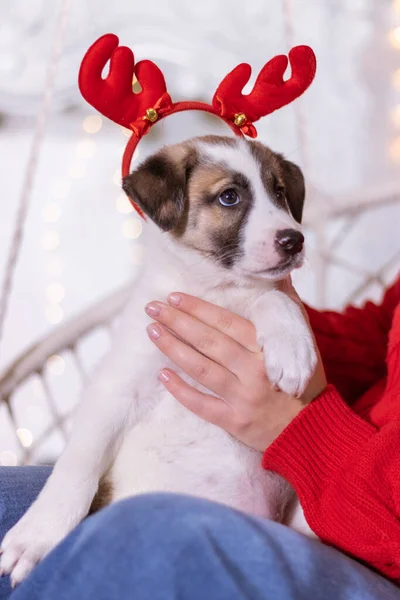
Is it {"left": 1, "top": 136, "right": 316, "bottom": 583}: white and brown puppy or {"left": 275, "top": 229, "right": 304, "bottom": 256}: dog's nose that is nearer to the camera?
{"left": 1, "top": 136, "right": 316, "bottom": 583}: white and brown puppy

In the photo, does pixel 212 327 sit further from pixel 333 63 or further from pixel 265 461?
pixel 333 63

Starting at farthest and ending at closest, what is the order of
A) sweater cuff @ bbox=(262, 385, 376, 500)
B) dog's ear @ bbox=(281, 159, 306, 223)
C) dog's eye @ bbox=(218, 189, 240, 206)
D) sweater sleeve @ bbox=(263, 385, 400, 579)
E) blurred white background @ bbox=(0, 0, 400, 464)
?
blurred white background @ bbox=(0, 0, 400, 464) → dog's ear @ bbox=(281, 159, 306, 223) → dog's eye @ bbox=(218, 189, 240, 206) → sweater cuff @ bbox=(262, 385, 376, 500) → sweater sleeve @ bbox=(263, 385, 400, 579)

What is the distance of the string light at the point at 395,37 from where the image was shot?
11.3ft

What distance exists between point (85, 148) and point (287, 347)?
2478mm

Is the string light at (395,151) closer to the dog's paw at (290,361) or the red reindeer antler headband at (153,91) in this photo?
the red reindeer antler headband at (153,91)

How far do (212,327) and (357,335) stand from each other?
0.59 meters

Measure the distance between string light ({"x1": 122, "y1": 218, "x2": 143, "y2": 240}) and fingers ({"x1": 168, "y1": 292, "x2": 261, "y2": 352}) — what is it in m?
2.09

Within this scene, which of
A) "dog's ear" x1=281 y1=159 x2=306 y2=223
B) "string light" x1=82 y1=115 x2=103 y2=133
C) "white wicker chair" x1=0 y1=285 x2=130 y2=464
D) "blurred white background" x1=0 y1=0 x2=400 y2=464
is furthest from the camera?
"string light" x1=82 y1=115 x2=103 y2=133

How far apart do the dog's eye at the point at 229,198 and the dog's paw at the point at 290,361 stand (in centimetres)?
39

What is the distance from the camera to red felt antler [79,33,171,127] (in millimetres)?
1549

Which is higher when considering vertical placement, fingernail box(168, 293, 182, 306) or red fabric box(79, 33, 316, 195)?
red fabric box(79, 33, 316, 195)

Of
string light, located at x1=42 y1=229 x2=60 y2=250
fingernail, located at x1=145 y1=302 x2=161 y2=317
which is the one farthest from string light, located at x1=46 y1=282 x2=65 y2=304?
fingernail, located at x1=145 y1=302 x2=161 y2=317

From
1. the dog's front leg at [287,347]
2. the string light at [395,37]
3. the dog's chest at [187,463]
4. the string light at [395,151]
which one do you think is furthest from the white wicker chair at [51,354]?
the string light at [395,151]

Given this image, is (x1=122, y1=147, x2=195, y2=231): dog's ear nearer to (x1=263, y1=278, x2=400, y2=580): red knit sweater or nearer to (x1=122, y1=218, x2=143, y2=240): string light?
(x1=263, y1=278, x2=400, y2=580): red knit sweater
